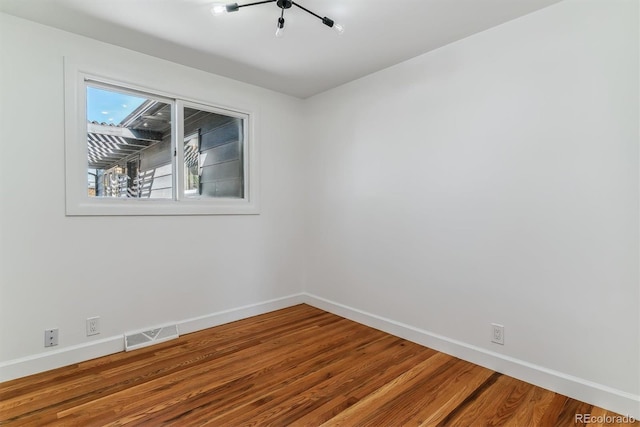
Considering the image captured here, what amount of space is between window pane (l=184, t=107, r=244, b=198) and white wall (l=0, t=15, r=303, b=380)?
21 centimetres

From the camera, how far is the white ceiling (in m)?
2.07

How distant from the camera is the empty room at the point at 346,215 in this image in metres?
1.89

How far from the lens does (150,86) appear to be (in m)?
2.78

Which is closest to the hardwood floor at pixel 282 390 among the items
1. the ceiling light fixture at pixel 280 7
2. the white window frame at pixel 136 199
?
the white window frame at pixel 136 199

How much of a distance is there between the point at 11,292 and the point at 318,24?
282cm

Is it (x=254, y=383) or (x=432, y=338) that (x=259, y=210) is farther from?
(x=432, y=338)

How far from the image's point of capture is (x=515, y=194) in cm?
223

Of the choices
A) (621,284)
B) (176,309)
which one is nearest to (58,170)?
(176,309)

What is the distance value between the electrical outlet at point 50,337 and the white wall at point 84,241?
28 millimetres

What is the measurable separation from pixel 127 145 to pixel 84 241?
2.90ft

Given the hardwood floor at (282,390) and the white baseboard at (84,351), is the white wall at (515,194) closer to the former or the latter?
the hardwood floor at (282,390)

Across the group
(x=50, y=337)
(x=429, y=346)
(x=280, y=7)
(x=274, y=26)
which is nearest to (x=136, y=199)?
(x=50, y=337)

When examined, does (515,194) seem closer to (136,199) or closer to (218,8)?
(218,8)

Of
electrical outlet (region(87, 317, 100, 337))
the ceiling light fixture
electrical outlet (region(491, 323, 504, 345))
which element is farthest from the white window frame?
electrical outlet (region(491, 323, 504, 345))
